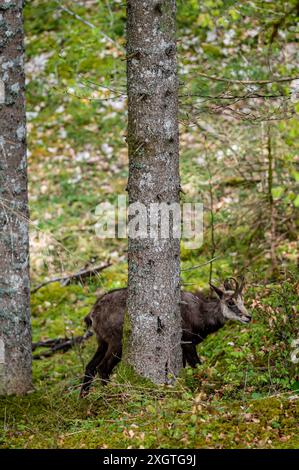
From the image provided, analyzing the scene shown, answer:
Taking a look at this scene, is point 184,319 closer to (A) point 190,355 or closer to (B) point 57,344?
(A) point 190,355

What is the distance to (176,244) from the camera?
6.62 m

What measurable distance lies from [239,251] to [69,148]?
A: 22.2ft

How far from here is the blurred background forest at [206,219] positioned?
19.6 feet

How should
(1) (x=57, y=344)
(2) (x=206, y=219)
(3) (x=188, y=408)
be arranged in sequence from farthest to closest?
(2) (x=206, y=219), (1) (x=57, y=344), (3) (x=188, y=408)

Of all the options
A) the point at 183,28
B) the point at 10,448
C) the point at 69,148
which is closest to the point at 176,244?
the point at 10,448

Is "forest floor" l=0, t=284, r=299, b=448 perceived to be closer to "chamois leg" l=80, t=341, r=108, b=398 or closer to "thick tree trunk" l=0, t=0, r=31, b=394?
"chamois leg" l=80, t=341, r=108, b=398

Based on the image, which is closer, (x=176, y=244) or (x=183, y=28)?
(x=176, y=244)

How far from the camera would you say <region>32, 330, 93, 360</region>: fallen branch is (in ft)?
32.5

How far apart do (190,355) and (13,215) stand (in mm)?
2509

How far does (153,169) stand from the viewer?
21.0 feet

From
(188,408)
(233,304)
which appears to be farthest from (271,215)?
(188,408)

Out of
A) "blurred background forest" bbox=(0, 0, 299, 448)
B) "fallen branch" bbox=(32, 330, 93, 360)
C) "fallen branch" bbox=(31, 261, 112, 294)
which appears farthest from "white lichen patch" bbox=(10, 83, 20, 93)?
"fallen branch" bbox=(31, 261, 112, 294)

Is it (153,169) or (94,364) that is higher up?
(153,169)
